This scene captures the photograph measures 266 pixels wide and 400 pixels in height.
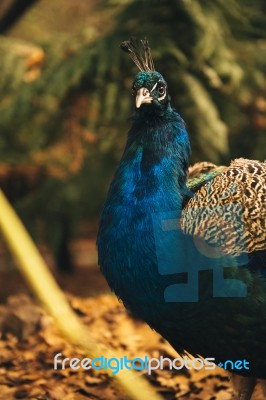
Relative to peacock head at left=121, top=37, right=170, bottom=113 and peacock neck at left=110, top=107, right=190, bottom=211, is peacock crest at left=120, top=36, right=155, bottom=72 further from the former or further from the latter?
peacock neck at left=110, top=107, right=190, bottom=211

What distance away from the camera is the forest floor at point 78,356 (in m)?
3.24

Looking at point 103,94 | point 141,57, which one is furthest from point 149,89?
point 103,94

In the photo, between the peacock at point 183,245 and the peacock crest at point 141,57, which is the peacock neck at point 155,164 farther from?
the peacock crest at point 141,57

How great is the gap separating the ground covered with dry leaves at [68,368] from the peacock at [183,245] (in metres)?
0.57

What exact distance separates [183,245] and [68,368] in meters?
1.14

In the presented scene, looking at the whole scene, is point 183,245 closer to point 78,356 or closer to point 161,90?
point 161,90

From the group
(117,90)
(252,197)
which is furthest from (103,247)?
(117,90)

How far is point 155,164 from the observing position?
112 inches

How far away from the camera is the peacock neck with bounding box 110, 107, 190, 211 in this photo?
276 centimetres

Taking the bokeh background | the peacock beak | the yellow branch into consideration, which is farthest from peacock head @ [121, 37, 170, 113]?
the bokeh background

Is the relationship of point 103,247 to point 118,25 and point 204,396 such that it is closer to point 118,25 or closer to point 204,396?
point 204,396

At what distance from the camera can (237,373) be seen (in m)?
2.96

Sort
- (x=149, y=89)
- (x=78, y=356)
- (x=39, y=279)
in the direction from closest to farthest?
1. (x=39, y=279)
2. (x=149, y=89)
3. (x=78, y=356)

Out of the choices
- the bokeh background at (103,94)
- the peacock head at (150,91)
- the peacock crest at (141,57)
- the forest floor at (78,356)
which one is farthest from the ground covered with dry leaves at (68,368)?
the bokeh background at (103,94)
